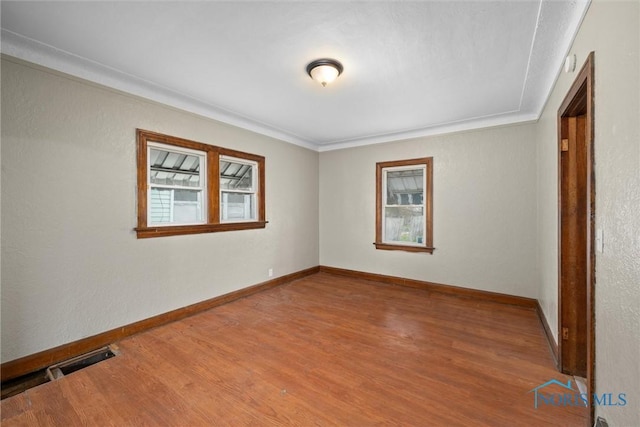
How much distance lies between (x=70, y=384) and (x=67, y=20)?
8.93 feet

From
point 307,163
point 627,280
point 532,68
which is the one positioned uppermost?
point 532,68

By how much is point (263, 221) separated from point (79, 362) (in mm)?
2653

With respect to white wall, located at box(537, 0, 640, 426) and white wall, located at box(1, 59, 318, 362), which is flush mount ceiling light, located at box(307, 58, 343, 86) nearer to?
white wall, located at box(537, 0, 640, 426)

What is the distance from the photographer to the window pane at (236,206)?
395 cm

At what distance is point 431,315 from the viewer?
3408 mm

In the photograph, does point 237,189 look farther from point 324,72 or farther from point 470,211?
point 470,211

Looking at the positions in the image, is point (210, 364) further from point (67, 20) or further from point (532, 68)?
point (532, 68)

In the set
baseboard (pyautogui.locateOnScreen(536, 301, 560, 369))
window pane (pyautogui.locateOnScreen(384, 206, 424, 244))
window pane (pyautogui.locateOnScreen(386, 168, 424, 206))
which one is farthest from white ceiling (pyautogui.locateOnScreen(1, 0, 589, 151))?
baseboard (pyautogui.locateOnScreen(536, 301, 560, 369))

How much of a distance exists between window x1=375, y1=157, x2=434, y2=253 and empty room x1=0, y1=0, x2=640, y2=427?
17 cm

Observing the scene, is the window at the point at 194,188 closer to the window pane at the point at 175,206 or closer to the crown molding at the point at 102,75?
the window pane at the point at 175,206

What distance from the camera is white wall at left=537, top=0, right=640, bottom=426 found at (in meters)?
1.09

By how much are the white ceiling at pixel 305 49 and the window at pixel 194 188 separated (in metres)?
0.56

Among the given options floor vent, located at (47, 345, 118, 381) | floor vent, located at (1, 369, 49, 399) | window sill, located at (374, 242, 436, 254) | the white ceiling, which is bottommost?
floor vent, located at (1, 369, 49, 399)

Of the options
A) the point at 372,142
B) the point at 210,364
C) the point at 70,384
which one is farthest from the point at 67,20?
the point at 372,142
